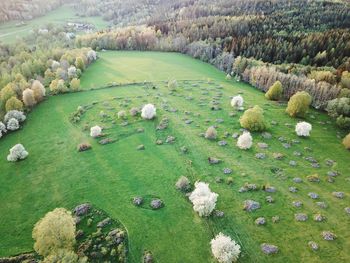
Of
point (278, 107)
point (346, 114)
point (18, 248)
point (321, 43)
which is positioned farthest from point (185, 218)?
point (321, 43)

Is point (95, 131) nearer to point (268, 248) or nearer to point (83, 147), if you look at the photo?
point (83, 147)

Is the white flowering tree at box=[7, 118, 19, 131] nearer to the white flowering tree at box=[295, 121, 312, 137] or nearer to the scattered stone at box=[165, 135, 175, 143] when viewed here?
the scattered stone at box=[165, 135, 175, 143]

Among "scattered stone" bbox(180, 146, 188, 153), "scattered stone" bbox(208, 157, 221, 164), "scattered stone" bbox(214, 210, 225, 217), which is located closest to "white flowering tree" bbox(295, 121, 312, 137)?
"scattered stone" bbox(208, 157, 221, 164)

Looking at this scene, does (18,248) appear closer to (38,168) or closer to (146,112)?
(38,168)

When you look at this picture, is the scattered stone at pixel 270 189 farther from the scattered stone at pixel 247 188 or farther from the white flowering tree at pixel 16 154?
the white flowering tree at pixel 16 154

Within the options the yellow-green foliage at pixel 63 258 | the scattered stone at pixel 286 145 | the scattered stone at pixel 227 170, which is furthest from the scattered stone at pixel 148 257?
the scattered stone at pixel 286 145

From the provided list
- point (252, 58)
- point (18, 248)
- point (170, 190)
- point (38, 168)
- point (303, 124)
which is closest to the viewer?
point (18, 248)
